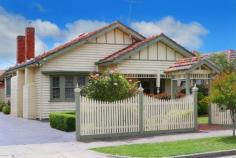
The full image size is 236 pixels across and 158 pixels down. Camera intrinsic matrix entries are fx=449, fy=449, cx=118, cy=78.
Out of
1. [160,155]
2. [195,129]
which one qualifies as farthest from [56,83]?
[160,155]

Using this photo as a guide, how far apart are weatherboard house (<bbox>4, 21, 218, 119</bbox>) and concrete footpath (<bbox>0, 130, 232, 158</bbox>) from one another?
899 centimetres

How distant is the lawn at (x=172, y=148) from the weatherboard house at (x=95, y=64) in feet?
36.3

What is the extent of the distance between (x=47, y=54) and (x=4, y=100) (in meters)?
18.5

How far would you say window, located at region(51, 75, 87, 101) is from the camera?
2780cm

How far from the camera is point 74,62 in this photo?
28094mm

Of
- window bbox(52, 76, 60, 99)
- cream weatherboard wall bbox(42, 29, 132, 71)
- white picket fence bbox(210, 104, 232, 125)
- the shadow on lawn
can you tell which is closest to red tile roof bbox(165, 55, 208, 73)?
white picket fence bbox(210, 104, 232, 125)

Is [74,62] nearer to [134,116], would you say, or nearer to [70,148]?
[134,116]

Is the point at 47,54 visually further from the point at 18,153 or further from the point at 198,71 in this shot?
the point at 18,153

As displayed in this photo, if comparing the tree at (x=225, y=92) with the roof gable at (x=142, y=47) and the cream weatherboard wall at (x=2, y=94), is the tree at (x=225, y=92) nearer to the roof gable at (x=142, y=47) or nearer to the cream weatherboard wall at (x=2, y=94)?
the roof gable at (x=142, y=47)

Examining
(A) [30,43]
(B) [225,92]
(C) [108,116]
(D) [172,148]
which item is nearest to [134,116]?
(C) [108,116]

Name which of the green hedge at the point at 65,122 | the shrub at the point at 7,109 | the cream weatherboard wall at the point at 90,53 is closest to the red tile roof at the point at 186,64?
the green hedge at the point at 65,122

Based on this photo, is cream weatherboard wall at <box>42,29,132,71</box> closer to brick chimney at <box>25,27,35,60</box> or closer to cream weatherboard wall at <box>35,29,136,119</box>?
cream weatherboard wall at <box>35,29,136,119</box>

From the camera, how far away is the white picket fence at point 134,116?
17047 mm

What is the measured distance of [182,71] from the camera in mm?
22109
